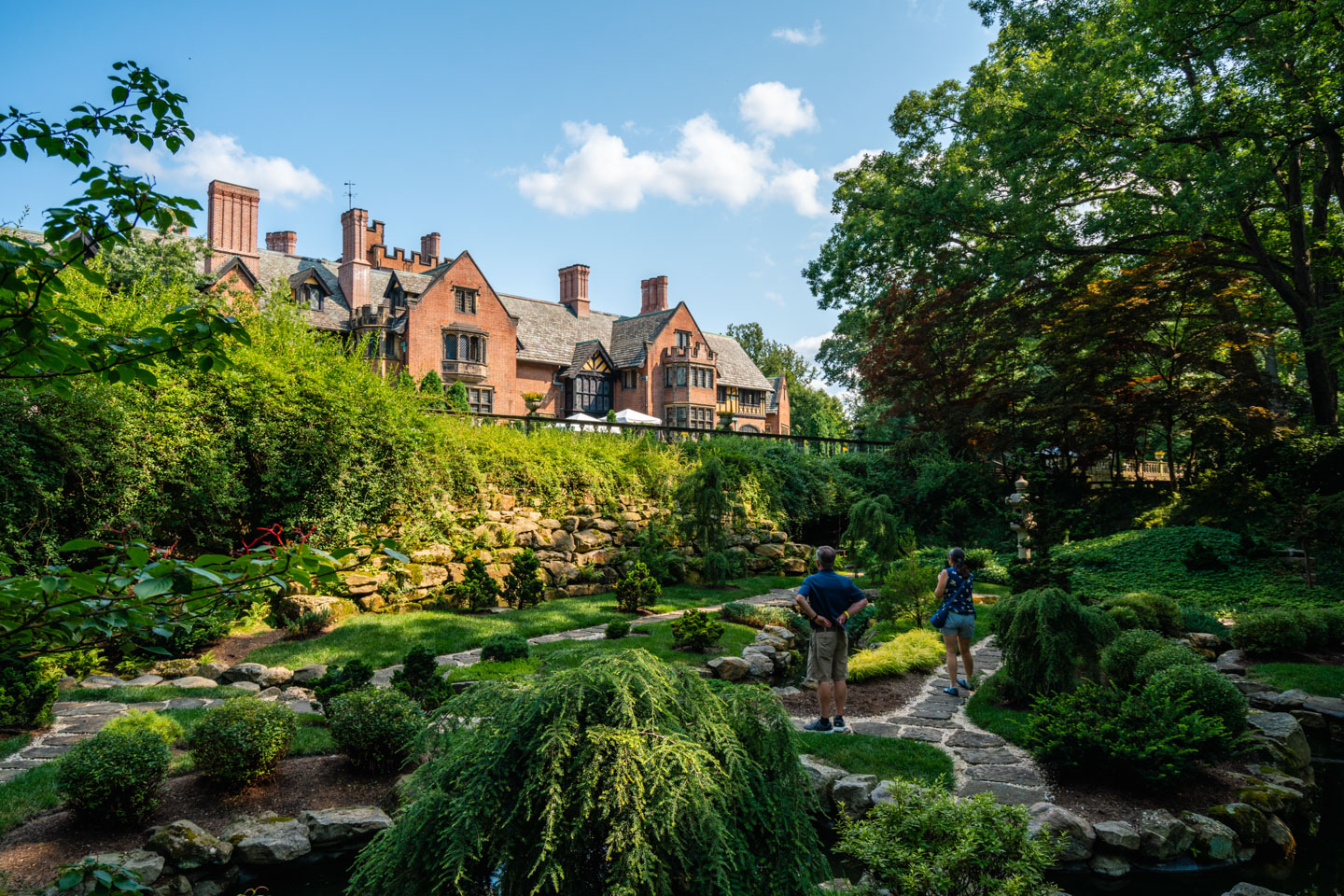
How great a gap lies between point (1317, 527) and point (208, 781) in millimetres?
18119

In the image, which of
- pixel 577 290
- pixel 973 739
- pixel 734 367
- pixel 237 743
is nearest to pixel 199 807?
pixel 237 743

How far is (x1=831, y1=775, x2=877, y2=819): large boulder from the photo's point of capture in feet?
19.8

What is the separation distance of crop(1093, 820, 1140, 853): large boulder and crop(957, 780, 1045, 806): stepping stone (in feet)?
1.67

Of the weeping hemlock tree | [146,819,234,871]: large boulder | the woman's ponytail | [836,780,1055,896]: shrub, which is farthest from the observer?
the woman's ponytail

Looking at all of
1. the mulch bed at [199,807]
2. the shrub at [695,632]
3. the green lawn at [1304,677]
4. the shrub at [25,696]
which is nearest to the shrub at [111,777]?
the mulch bed at [199,807]

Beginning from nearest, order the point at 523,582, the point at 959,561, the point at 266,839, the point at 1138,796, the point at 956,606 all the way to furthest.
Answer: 1. the point at 266,839
2. the point at 1138,796
3. the point at 959,561
4. the point at 956,606
5. the point at 523,582

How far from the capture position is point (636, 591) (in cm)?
1393

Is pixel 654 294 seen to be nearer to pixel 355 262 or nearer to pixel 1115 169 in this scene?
pixel 355 262

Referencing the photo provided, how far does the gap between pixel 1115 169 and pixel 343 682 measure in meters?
17.2

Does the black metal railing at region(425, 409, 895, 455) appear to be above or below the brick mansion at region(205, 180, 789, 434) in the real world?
below

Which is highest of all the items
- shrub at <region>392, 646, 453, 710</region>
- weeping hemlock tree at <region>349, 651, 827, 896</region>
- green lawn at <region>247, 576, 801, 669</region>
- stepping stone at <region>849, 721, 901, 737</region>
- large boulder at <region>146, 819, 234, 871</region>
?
weeping hemlock tree at <region>349, 651, 827, 896</region>

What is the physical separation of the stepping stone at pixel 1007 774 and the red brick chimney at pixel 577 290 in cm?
4157

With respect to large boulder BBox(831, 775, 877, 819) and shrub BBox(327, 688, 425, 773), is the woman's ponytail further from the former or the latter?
shrub BBox(327, 688, 425, 773)

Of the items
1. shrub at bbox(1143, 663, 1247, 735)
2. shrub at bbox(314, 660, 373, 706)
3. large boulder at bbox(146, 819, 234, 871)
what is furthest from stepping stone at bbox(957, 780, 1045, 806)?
shrub at bbox(314, 660, 373, 706)
